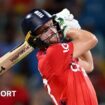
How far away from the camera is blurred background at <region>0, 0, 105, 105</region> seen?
8867 mm

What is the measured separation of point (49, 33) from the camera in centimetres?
575

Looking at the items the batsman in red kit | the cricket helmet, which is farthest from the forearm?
the cricket helmet

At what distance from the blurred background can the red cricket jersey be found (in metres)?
1.80

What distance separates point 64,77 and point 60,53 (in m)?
0.25

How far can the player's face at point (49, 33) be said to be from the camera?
5746 mm

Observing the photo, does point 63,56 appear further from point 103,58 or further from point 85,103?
point 103,58

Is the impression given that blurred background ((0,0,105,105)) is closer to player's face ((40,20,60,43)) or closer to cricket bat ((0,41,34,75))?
cricket bat ((0,41,34,75))

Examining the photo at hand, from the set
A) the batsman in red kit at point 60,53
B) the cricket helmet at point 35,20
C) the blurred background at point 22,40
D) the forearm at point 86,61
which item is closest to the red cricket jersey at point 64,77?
the batsman in red kit at point 60,53

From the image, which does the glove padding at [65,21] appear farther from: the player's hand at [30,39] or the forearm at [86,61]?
the forearm at [86,61]

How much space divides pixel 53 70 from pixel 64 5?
5.38 meters

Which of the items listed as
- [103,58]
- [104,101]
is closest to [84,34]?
[104,101]

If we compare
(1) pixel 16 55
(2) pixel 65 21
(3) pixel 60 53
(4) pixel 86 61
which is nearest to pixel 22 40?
(4) pixel 86 61

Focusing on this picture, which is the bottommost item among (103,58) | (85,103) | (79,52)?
(103,58)

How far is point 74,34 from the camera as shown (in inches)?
233
